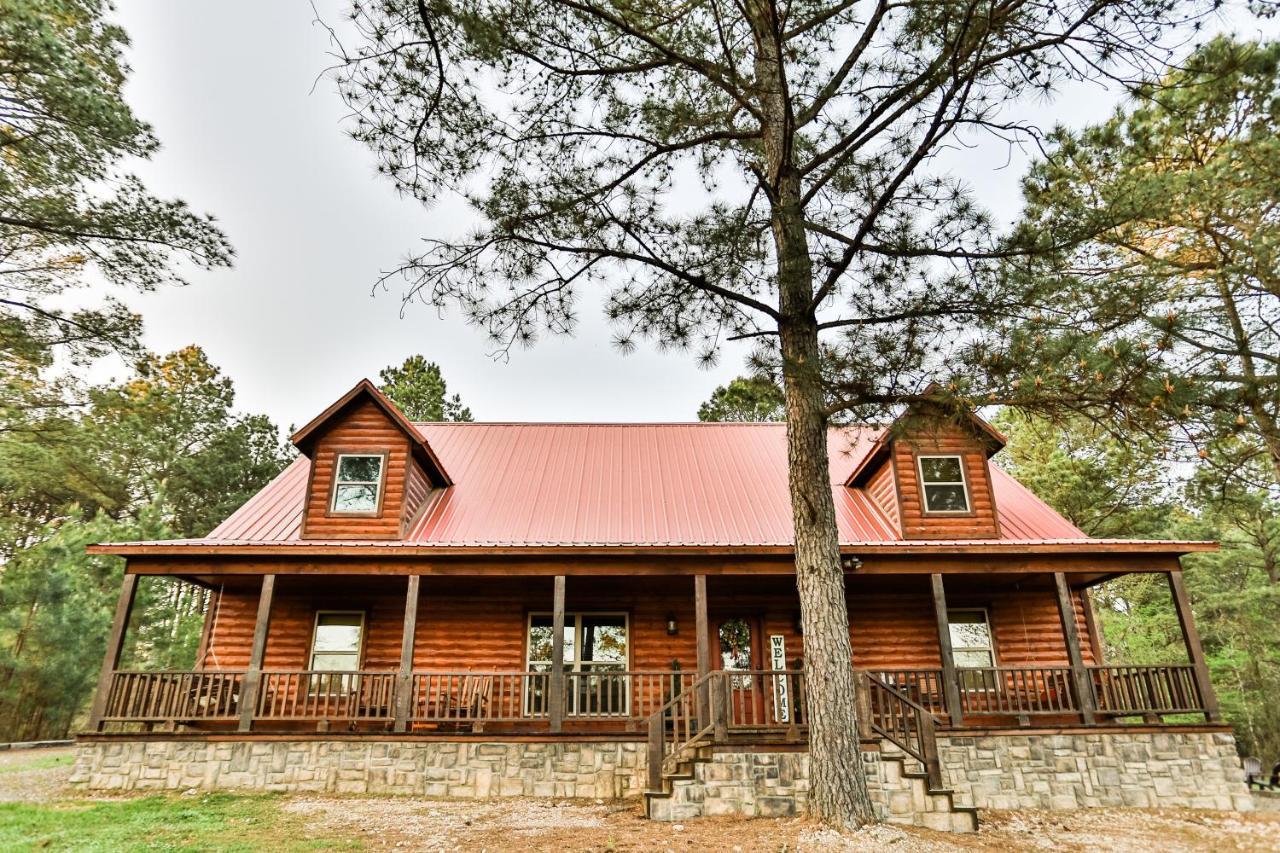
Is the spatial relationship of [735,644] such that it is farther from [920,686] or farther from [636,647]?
[920,686]

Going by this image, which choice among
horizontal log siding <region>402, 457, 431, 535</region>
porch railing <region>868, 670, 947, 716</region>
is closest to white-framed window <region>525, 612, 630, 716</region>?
horizontal log siding <region>402, 457, 431, 535</region>

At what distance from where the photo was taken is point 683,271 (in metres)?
7.11

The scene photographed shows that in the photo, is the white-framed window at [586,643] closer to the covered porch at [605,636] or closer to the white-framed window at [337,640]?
the covered porch at [605,636]

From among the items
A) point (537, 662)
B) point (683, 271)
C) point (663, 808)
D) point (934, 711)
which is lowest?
point (663, 808)

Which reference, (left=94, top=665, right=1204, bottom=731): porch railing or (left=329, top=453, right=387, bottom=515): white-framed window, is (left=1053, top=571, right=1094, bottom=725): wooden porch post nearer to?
(left=94, top=665, right=1204, bottom=731): porch railing

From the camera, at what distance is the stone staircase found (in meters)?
7.43

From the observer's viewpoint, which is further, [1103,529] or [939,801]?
[1103,529]

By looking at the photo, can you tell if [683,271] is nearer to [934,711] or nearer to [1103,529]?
[934,711]

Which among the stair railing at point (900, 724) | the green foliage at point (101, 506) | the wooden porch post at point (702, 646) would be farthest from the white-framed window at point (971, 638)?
the green foliage at point (101, 506)

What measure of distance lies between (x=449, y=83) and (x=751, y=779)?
7.98 metres

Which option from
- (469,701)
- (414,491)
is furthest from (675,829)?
(414,491)

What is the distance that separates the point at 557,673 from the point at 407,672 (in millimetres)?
2177

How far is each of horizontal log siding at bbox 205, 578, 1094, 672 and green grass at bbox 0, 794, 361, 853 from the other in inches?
125

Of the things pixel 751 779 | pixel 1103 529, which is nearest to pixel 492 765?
pixel 751 779
